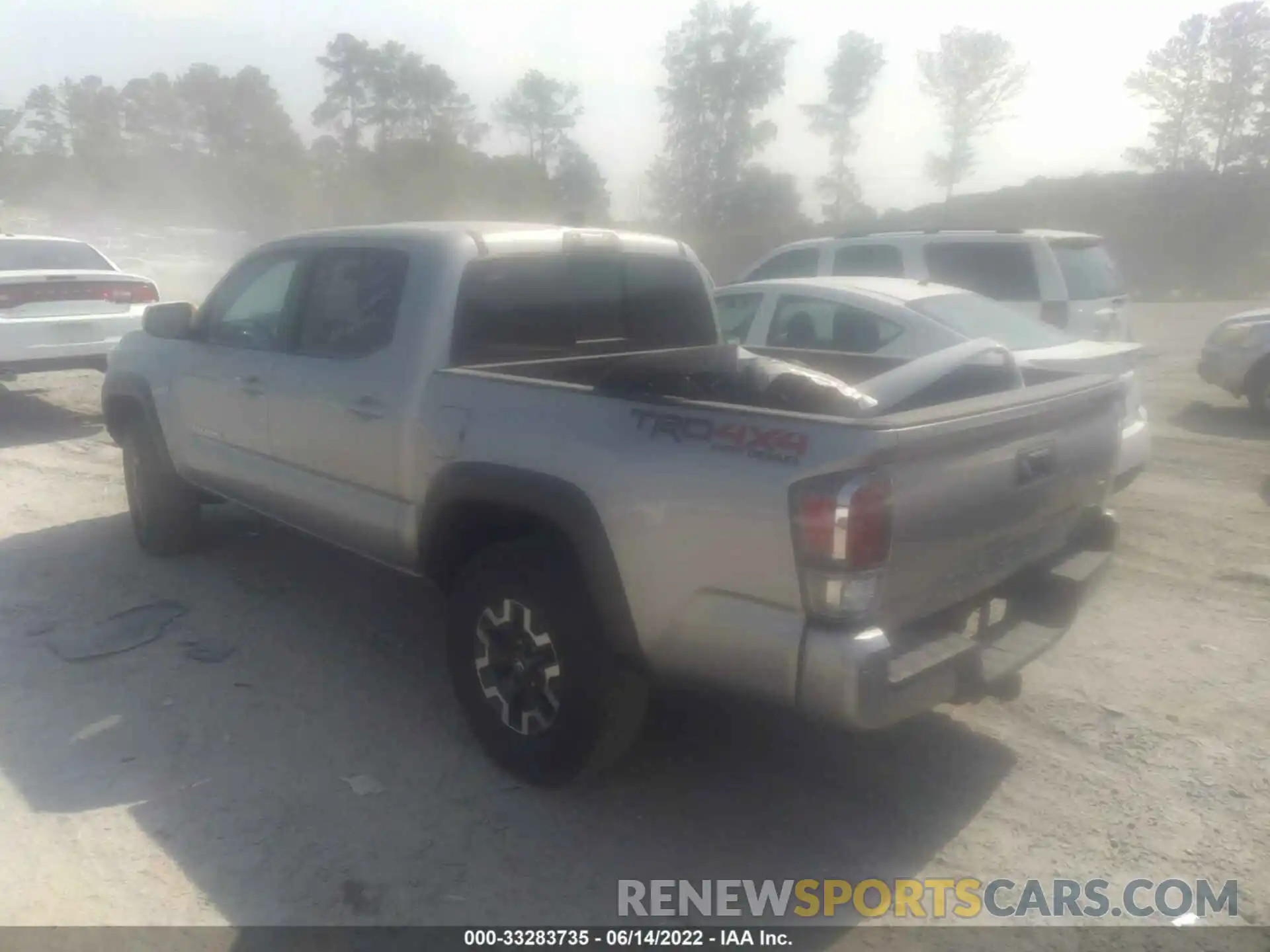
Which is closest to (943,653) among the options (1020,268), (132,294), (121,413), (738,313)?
(738,313)

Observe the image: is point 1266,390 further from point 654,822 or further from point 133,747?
point 133,747

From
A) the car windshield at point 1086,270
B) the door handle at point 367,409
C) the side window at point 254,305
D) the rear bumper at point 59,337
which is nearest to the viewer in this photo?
the door handle at point 367,409

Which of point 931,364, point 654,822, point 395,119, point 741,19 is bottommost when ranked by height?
point 654,822

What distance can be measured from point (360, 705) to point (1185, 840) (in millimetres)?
3067

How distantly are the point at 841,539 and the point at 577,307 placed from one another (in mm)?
2147

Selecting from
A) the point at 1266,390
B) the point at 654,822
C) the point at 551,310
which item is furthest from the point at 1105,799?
the point at 1266,390

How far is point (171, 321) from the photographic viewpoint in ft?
17.3

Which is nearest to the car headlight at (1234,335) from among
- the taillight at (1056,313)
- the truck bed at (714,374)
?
the taillight at (1056,313)

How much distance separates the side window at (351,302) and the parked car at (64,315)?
558cm

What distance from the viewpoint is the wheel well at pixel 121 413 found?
5.89m

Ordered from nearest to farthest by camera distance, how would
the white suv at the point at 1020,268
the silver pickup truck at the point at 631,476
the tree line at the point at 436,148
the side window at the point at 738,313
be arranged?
the silver pickup truck at the point at 631,476 < the side window at the point at 738,313 < the white suv at the point at 1020,268 < the tree line at the point at 436,148

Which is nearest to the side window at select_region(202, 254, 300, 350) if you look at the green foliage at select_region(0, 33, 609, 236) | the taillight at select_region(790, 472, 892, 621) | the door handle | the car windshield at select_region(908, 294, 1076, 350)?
the door handle

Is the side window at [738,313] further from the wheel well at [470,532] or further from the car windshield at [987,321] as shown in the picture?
the wheel well at [470,532]

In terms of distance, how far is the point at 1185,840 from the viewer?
3.22 m
